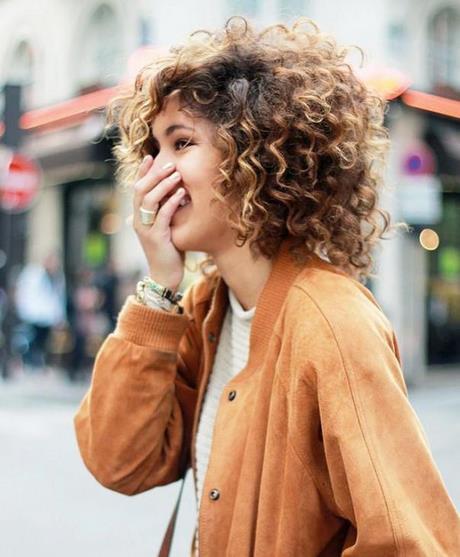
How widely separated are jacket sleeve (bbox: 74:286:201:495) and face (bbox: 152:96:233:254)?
0.17 meters

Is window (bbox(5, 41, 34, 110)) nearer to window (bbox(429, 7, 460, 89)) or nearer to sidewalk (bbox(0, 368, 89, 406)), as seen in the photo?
sidewalk (bbox(0, 368, 89, 406))

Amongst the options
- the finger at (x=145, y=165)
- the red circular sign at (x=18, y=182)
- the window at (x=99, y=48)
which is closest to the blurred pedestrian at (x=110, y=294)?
the red circular sign at (x=18, y=182)

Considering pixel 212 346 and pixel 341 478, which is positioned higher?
pixel 212 346

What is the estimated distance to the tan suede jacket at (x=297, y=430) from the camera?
137 centimetres

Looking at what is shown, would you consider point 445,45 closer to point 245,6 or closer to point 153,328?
point 245,6

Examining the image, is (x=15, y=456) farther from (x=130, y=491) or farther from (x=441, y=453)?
(x=130, y=491)

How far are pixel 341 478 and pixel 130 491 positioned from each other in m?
0.63

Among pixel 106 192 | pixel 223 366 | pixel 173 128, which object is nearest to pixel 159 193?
pixel 173 128

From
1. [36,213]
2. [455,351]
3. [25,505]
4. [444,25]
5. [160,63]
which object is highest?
[444,25]

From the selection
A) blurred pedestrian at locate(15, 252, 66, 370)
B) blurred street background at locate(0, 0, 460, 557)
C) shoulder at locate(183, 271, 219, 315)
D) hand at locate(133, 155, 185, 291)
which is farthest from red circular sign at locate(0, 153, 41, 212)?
hand at locate(133, 155, 185, 291)

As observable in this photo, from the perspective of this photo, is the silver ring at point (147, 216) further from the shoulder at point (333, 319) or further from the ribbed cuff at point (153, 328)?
the shoulder at point (333, 319)

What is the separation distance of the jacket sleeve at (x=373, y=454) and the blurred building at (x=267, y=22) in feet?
32.8

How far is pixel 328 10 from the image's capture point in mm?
13422

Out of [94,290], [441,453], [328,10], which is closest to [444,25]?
[328,10]
